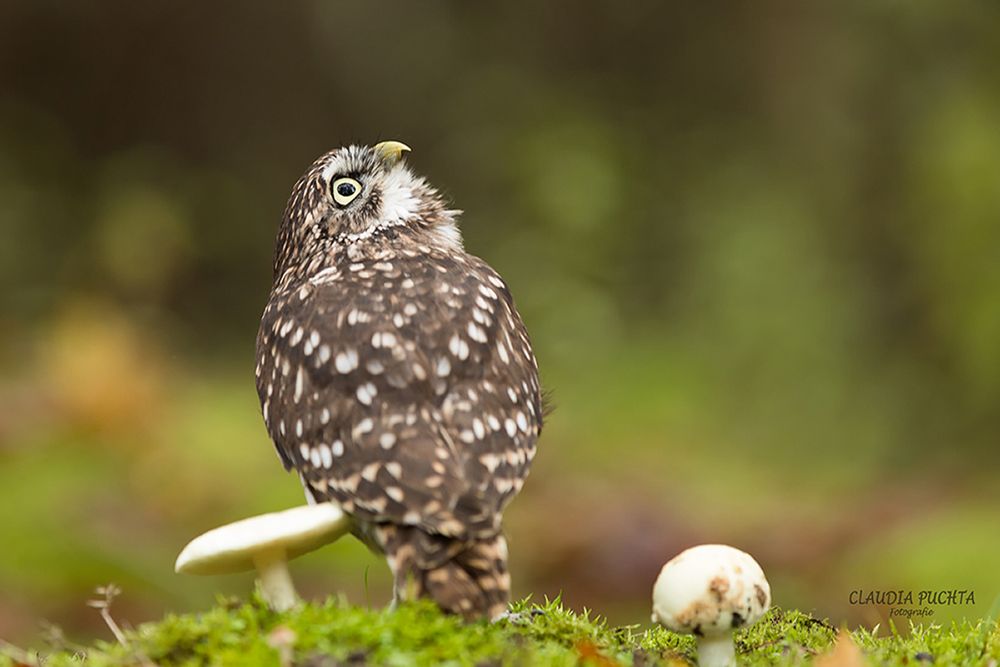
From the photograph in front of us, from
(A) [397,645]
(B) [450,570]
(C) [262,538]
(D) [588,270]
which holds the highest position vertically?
(D) [588,270]

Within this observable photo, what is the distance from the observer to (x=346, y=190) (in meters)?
5.72

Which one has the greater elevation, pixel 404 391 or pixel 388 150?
pixel 388 150

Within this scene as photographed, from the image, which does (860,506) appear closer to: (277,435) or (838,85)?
(838,85)

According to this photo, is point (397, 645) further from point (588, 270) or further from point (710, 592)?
point (588, 270)

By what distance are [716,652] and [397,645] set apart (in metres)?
1.16

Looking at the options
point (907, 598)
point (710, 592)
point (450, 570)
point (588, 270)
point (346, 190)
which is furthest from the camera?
point (588, 270)

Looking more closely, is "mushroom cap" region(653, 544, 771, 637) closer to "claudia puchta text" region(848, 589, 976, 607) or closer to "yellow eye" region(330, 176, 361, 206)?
"claudia puchta text" region(848, 589, 976, 607)

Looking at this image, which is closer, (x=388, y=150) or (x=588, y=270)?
(x=388, y=150)

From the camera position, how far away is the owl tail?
4.23 meters

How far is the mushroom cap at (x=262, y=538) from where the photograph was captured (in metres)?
4.10

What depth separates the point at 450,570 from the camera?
4289mm

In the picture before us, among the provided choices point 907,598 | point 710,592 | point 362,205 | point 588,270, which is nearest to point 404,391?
point 710,592

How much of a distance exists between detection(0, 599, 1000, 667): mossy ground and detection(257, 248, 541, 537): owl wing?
13.2 inches

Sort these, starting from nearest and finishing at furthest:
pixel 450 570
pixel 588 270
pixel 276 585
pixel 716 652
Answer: pixel 450 570 → pixel 276 585 → pixel 716 652 → pixel 588 270
